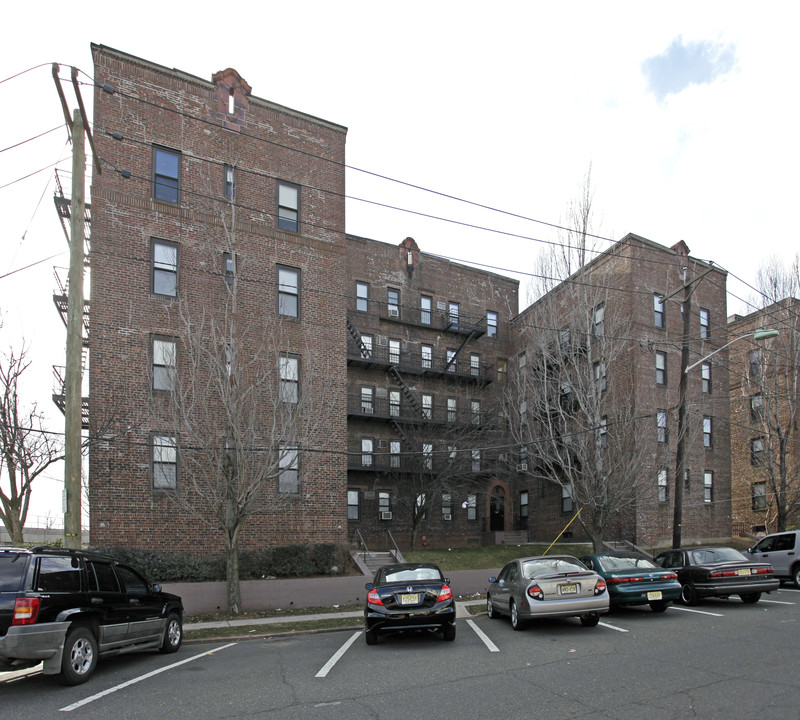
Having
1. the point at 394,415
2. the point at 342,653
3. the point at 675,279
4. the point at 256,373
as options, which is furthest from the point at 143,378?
the point at 675,279

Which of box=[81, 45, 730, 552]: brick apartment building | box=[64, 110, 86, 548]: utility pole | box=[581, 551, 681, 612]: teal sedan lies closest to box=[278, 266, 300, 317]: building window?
box=[81, 45, 730, 552]: brick apartment building

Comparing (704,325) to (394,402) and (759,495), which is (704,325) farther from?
(394,402)

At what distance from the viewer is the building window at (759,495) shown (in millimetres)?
31731

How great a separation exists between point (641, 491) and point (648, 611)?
833 cm

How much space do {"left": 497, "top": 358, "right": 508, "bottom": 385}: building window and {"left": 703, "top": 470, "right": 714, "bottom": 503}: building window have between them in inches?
416

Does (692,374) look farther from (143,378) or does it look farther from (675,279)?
(143,378)

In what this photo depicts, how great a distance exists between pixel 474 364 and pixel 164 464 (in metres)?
19.1

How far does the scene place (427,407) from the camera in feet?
104

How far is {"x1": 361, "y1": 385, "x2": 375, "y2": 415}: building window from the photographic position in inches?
1225

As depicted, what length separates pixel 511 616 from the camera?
1254cm

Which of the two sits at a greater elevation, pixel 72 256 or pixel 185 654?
pixel 72 256

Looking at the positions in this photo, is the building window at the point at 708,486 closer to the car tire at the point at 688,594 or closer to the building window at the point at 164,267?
the car tire at the point at 688,594

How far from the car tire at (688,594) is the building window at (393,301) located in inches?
808

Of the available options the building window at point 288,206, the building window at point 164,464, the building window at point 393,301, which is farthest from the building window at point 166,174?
the building window at point 393,301
